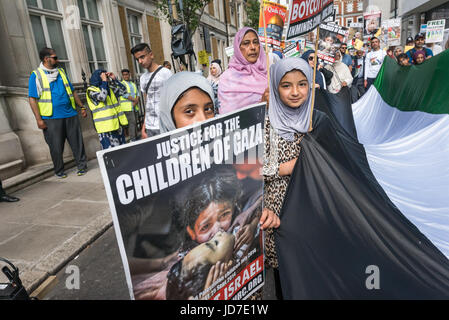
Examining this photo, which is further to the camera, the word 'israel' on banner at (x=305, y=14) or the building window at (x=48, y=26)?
the building window at (x=48, y=26)

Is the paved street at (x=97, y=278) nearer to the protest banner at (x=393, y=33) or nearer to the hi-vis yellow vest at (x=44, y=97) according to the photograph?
Result: the hi-vis yellow vest at (x=44, y=97)

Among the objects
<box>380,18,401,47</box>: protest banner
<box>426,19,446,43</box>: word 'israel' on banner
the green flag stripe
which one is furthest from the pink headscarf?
<box>380,18,401,47</box>: protest banner

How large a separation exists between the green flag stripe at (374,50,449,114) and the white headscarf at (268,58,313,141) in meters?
2.52

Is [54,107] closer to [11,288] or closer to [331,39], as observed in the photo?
[11,288]

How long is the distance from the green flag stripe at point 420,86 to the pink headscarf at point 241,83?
2243mm

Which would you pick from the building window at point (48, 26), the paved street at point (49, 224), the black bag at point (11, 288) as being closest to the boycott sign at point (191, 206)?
the black bag at point (11, 288)

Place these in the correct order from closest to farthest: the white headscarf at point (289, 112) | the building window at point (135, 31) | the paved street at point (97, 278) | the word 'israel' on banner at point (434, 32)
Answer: the white headscarf at point (289, 112) → the paved street at point (97, 278) → the word 'israel' on banner at point (434, 32) → the building window at point (135, 31)

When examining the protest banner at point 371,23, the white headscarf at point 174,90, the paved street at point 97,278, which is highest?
the protest banner at point 371,23

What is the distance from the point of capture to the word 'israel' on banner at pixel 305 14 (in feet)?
7.45

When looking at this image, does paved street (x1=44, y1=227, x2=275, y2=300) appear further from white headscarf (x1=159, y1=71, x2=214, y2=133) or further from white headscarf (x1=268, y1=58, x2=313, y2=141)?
white headscarf (x1=159, y1=71, x2=214, y2=133)

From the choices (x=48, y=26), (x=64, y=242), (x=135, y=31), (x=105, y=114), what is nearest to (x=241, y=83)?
(x=64, y=242)

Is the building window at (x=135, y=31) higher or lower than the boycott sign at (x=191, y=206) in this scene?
higher

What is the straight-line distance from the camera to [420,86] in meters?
4.32

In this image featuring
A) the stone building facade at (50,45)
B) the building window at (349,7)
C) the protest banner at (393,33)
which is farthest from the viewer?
the building window at (349,7)
